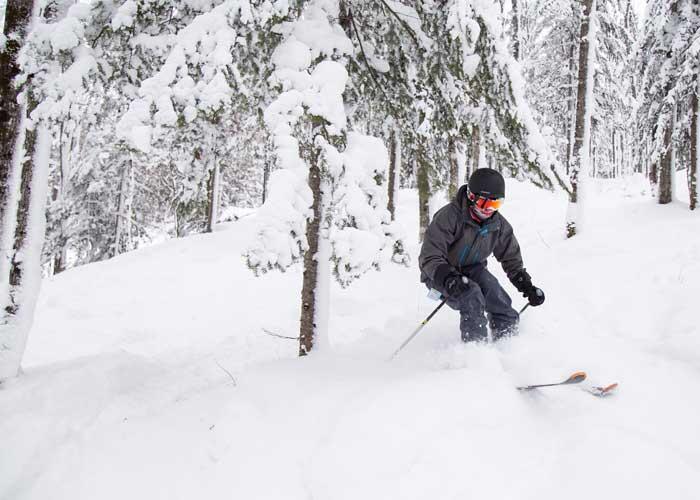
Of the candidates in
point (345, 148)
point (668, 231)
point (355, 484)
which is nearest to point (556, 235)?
point (668, 231)

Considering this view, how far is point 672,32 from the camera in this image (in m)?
12.1

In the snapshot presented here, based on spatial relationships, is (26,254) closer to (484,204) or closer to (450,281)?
(450,281)

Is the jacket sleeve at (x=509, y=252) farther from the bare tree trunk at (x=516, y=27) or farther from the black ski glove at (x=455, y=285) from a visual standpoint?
the bare tree trunk at (x=516, y=27)

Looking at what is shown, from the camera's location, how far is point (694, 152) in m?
11.6

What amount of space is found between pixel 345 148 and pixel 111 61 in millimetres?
2918

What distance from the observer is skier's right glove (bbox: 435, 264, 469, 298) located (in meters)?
4.37

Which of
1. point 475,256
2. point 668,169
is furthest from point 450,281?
point 668,169

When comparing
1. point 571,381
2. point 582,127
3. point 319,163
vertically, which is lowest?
point 571,381

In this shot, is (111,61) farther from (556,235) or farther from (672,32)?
(672,32)

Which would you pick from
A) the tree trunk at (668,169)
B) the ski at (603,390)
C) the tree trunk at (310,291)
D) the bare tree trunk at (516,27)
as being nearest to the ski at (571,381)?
the ski at (603,390)

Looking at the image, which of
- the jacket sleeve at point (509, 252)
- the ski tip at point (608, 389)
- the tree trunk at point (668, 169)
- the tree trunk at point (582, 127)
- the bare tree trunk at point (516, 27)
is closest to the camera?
the ski tip at point (608, 389)

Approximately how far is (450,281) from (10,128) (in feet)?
16.1

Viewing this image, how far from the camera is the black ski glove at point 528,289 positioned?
5.02m

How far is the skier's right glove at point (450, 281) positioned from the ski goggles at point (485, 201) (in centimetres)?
74
